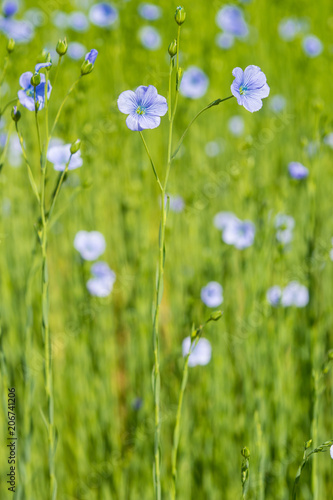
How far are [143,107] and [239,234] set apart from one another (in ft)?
3.36

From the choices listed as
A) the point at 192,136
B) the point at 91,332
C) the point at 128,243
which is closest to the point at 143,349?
the point at 91,332

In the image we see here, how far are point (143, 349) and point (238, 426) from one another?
380 mm

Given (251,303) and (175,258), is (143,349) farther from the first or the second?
(175,258)

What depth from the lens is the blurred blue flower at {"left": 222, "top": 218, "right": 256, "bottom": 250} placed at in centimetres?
160

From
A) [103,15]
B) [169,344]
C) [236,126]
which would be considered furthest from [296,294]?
[103,15]

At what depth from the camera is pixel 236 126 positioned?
126 inches

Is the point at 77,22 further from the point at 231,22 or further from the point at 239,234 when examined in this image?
the point at 239,234

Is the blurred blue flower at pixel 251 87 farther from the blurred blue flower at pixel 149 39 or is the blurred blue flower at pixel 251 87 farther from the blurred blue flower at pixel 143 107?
the blurred blue flower at pixel 149 39

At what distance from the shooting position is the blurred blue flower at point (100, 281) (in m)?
1.67

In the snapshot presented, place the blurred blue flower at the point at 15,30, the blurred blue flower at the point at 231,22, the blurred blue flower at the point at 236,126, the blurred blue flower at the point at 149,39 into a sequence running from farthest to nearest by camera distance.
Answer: the blurred blue flower at the point at 236,126
the blurred blue flower at the point at 231,22
the blurred blue flower at the point at 149,39
the blurred blue flower at the point at 15,30

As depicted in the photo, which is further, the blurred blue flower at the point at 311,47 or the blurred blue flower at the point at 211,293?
the blurred blue flower at the point at 311,47

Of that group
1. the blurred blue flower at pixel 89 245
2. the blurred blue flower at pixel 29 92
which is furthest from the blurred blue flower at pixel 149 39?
the blurred blue flower at pixel 29 92

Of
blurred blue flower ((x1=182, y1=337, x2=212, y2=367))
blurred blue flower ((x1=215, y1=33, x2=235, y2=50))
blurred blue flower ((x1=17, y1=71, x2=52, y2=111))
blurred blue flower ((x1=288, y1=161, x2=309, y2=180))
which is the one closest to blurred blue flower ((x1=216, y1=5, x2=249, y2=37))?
blurred blue flower ((x1=215, y1=33, x2=235, y2=50))

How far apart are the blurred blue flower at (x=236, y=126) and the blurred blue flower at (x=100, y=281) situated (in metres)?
1.75
